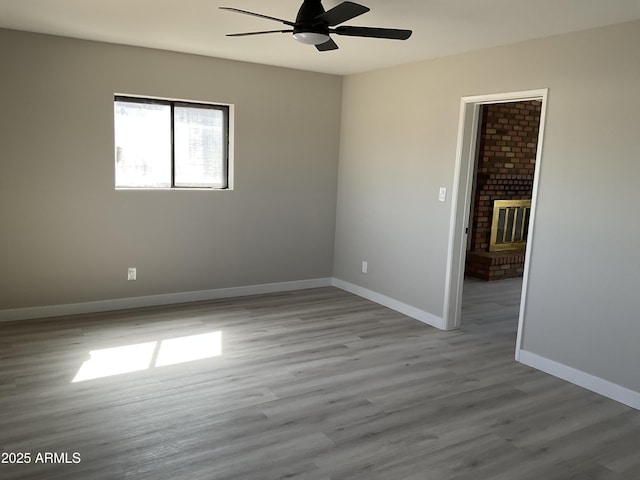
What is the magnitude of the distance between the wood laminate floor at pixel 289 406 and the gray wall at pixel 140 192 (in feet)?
1.71

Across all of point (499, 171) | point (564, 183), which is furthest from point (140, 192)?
point (499, 171)

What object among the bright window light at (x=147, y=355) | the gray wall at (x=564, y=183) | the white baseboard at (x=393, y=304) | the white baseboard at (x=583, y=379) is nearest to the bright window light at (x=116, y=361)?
the bright window light at (x=147, y=355)

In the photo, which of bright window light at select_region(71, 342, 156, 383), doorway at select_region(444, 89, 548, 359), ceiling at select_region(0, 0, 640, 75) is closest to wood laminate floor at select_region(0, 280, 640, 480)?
bright window light at select_region(71, 342, 156, 383)

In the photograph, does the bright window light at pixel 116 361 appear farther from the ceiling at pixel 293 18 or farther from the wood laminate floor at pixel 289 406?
the ceiling at pixel 293 18

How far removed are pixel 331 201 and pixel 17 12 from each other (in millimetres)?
3431

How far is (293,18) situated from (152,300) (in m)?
2.96

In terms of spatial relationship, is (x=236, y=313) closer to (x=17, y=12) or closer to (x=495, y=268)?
(x=17, y=12)

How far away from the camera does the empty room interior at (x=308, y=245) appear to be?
8.92 feet

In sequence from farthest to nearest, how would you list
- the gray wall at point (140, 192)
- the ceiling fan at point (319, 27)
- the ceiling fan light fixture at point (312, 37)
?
the gray wall at point (140, 192) → the ceiling fan light fixture at point (312, 37) → the ceiling fan at point (319, 27)

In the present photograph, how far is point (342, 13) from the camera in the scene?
2.46m

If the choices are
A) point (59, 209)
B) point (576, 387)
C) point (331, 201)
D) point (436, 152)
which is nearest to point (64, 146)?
point (59, 209)

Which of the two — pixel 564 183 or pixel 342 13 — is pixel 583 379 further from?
pixel 342 13

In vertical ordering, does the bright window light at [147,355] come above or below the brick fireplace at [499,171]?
below

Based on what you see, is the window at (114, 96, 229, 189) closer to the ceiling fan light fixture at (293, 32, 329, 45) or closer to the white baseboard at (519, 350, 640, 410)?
the ceiling fan light fixture at (293, 32, 329, 45)
